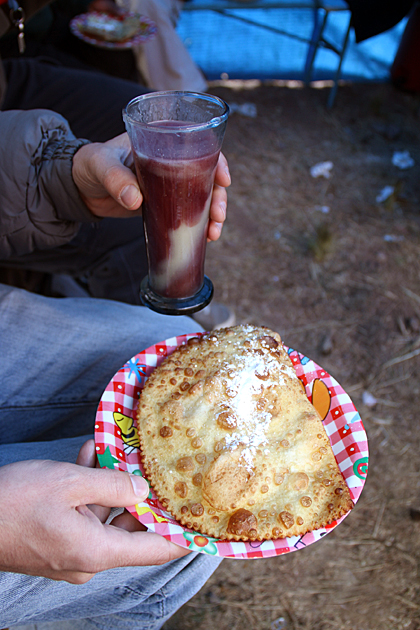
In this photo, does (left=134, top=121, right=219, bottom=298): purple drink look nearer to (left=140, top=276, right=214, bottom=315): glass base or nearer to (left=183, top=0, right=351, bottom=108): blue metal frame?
(left=140, top=276, right=214, bottom=315): glass base

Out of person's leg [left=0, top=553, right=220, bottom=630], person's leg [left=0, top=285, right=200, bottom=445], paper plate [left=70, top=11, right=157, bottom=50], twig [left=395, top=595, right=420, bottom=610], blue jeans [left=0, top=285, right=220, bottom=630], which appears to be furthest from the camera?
paper plate [left=70, top=11, right=157, bottom=50]

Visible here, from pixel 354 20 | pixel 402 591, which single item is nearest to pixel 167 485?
pixel 402 591

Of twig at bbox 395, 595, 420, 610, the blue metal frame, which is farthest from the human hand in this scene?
the blue metal frame

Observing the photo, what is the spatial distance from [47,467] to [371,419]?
2043mm

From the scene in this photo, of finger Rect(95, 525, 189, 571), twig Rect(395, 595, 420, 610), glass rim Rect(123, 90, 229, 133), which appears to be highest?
glass rim Rect(123, 90, 229, 133)

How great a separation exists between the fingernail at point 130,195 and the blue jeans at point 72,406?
520mm

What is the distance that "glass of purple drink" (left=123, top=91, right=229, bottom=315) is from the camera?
1.27 metres

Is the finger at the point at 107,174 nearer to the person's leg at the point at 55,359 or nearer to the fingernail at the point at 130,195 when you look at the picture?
the fingernail at the point at 130,195

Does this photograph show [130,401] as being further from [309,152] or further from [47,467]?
[309,152]

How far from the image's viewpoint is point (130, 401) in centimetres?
147

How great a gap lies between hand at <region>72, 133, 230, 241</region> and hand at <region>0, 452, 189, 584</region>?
2.69 feet

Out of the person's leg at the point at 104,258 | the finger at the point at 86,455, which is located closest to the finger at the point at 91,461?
the finger at the point at 86,455

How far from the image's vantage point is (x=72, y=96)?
251 centimetres

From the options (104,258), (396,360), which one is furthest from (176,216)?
(396,360)
